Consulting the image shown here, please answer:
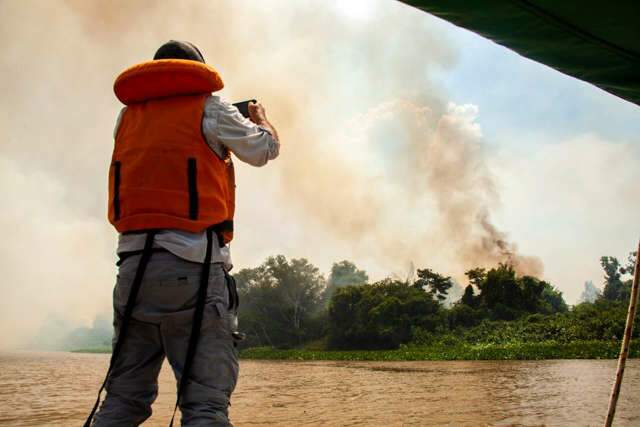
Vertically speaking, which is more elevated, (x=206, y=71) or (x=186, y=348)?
(x=206, y=71)

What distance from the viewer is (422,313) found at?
1139 inches

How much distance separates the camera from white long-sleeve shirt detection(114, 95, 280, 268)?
5.36ft

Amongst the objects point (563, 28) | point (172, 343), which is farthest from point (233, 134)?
point (563, 28)

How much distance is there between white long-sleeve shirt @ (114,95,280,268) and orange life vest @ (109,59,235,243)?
3 cm

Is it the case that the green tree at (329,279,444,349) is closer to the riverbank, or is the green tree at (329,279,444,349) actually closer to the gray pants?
the riverbank

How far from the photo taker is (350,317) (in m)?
32.2

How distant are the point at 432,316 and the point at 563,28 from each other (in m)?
28.3

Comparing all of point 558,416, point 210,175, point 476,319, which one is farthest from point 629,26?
point 476,319

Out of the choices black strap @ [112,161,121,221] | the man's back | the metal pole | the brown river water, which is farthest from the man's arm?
the brown river water

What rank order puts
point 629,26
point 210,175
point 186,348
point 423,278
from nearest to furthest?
point 629,26
point 186,348
point 210,175
point 423,278

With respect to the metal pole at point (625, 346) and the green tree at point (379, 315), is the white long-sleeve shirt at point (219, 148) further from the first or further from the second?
the green tree at point (379, 315)

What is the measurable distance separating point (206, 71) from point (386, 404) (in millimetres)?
4946

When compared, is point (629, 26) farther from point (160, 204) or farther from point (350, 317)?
point (350, 317)

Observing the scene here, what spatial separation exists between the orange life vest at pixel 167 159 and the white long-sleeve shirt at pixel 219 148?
0.09ft
